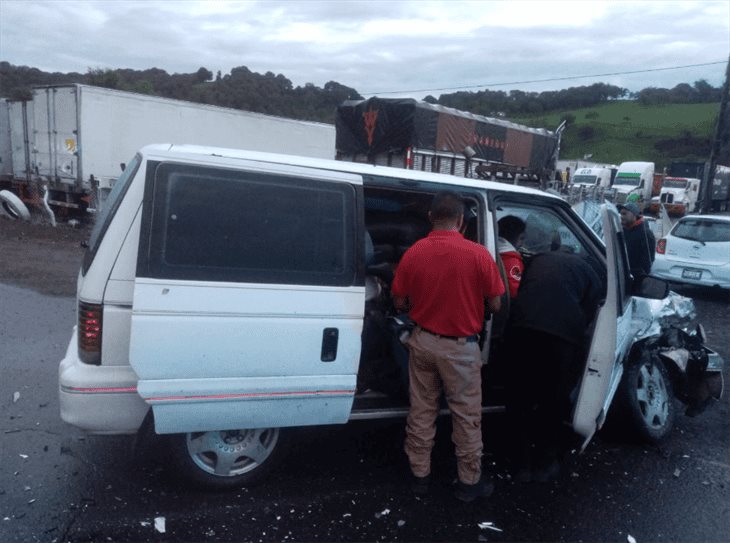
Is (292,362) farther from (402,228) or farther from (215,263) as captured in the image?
(402,228)

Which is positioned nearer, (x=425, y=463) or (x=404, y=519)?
(x=404, y=519)

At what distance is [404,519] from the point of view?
11.1 ft

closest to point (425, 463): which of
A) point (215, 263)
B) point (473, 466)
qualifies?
point (473, 466)

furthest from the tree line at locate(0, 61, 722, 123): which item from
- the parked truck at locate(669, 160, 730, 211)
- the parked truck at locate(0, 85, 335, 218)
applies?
the parked truck at locate(0, 85, 335, 218)

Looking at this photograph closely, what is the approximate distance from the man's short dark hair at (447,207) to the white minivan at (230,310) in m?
0.28

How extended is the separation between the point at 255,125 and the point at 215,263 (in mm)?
14843

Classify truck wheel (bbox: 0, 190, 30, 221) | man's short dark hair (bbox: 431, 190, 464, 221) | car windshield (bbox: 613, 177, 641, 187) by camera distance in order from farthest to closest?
car windshield (bbox: 613, 177, 641, 187) < truck wheel (bbox: 0, 190, 30, 221) < man's short dark hair (bbox: 431, 190, 464, 221)

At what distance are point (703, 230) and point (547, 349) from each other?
883 centimetres

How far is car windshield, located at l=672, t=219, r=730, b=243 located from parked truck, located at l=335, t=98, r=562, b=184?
293cm

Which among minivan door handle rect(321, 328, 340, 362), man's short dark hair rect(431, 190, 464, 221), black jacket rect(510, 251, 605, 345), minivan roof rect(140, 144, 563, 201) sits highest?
minivan roof rect(140, 144, 563, 201)

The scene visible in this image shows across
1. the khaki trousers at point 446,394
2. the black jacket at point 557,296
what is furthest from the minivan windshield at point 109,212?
the black jacket at point 557,296

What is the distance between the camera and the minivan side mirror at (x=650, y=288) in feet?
12.9

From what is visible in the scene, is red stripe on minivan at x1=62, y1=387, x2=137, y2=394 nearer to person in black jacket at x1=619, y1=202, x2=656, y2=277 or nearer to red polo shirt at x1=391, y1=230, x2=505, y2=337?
red polo shirt at x1=391, y1=230, x2=505, y2=337

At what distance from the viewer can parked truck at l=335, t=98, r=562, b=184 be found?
11492mm
